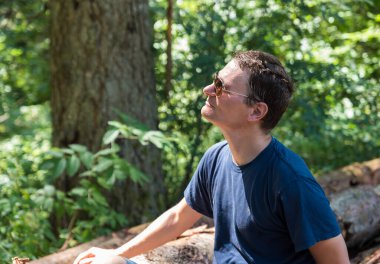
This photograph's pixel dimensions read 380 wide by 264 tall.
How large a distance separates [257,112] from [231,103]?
116 millimetres

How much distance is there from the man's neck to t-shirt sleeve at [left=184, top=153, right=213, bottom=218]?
31cm

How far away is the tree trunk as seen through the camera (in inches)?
203

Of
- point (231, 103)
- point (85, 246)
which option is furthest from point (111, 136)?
point (231, 103)

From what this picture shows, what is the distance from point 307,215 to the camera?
2.23 metres

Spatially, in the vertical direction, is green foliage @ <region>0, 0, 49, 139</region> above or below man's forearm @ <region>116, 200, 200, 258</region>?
above

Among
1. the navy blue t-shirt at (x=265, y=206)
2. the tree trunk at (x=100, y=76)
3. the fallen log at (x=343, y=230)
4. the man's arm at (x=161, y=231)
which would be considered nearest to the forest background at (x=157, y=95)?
the tree trunk at (x=100, y=76)

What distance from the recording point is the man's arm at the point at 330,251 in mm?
2244

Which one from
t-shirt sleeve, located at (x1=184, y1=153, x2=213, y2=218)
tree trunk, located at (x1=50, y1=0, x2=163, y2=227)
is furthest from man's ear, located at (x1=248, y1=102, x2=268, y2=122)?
tree trunk, located at (x1=50, y1=0, x2=163, y2=227)

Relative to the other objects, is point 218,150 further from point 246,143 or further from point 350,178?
point 350,178

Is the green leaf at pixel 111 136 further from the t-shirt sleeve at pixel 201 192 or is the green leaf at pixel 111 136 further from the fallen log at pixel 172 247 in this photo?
the t-shirt sleeve at pixel 201 192

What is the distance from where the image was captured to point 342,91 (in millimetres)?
5699

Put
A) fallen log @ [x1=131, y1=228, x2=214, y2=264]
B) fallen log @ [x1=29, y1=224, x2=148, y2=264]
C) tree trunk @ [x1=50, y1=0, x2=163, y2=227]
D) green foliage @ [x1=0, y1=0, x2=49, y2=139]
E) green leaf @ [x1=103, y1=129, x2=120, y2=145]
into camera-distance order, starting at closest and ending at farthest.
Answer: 1. fallen log @ [x1=131, y1=228, x2=214, y2=264]
2. fallen log @ [x1=29, y1=224, x2=148, y2=264]
3. green leaf @ [x1=103, y1=129, x2=120, y2=145]
4. tree trunk @ [x1=50, y1=0, x2=163, y2=227]
5. green foliage @ [x1=0, y1=0, x2=49, y2=139]

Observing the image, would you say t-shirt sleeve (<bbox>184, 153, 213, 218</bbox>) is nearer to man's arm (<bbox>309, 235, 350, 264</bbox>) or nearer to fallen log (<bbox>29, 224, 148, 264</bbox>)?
man's arm (<bbox>309, 235, 350, 264</bbox>)

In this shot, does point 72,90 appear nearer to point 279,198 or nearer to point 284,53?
point 284,53
